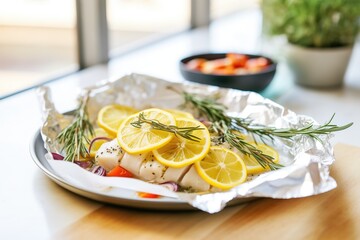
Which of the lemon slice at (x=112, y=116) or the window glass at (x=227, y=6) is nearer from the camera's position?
the lemon slice at (x=112, y=116)

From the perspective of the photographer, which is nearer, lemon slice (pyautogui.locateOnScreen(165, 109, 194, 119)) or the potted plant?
lemon slice (pyautogui.locateOnScreen(165, 109, 194, 119))

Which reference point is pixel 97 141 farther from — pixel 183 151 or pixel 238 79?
pixel 238 79

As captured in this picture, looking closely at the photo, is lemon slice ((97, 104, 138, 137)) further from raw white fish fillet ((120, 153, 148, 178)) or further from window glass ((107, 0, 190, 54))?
window glass ((107, 0, 190, 54))

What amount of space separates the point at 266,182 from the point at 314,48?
753 millimetres

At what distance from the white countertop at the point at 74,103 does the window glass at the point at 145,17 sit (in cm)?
21

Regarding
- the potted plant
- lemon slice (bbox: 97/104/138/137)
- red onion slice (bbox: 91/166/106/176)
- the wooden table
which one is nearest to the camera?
the wooden table

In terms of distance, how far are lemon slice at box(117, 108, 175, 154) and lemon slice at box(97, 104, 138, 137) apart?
0.29 ft

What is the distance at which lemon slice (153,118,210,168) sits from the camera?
100 cm

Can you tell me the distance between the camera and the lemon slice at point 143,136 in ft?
3.35

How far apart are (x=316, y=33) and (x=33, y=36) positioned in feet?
5.00

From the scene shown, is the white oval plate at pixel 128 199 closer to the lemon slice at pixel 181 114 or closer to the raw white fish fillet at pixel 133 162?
the raw white fish fillet at pixel 133 162

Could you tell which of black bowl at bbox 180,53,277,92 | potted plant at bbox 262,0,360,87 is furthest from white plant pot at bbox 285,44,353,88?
black bowl at bbox 180,53,277,92

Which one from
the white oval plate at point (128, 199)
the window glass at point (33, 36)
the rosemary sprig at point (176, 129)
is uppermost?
the rosemary sprig at point (176, 129)

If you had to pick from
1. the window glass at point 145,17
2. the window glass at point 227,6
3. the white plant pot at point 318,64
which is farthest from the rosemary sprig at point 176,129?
the window glass at point 227,6
